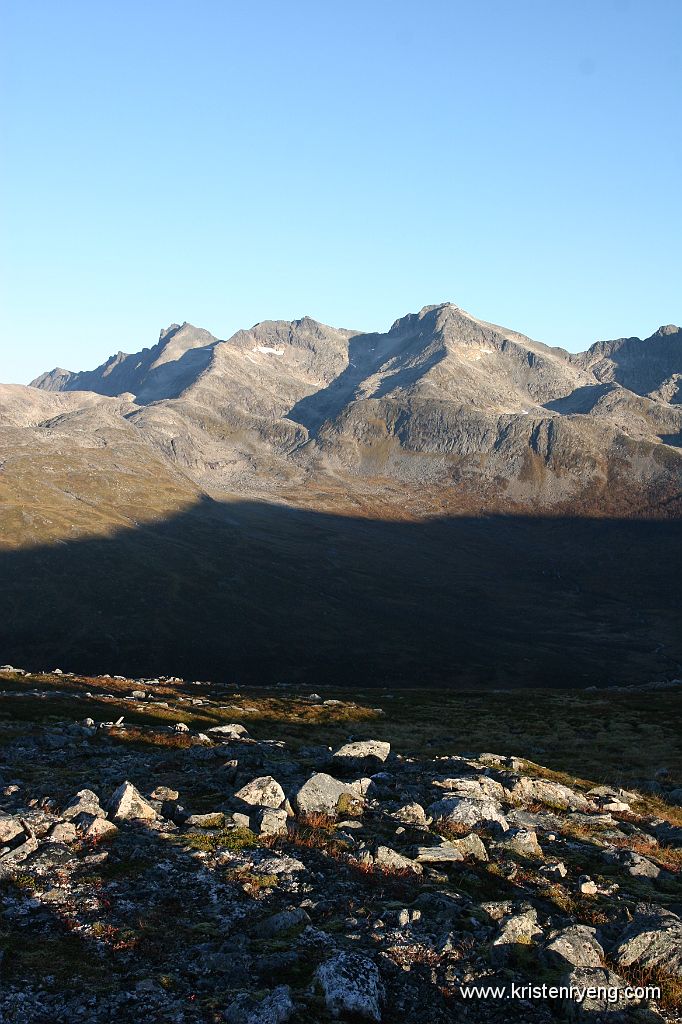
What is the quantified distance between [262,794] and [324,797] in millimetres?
2113

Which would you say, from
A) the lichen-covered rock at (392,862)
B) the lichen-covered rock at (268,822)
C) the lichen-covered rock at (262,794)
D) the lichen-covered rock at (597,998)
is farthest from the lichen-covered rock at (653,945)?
the lichen-covered rock at (262,794)

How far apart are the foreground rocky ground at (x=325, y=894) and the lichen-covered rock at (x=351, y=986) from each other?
34mm

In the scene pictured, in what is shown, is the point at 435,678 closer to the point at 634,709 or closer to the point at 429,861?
the point at 634,709

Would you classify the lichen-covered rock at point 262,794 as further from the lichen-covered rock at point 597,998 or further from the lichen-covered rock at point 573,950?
the lichen-covered rock at point 597,998

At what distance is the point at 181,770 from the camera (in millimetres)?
28797

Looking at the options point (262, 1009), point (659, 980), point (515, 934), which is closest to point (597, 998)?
point (659, 980)

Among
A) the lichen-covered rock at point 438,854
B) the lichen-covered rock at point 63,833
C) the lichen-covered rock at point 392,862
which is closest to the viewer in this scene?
the lichen-covered rock at point 392,862

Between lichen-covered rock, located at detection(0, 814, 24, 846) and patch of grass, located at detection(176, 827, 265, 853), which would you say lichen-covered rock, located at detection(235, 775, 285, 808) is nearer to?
patch of grass, located at detection(176, 827, 265, 853)

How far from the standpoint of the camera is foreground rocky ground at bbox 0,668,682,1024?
12820 millimetres

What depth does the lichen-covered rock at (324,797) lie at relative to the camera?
22.8 meters

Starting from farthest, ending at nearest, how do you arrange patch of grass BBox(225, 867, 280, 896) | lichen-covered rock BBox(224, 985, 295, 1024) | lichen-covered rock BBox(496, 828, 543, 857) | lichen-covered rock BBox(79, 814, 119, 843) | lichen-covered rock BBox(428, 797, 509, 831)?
lichen-covered rock BBox(428, 797, 509, 831) → lichen-covered rock BBox(496, 828, 543, 857) → lichen-covered rock BBox(79, 814, 119, 843) → patch of grass BBox(225, 867, 280, 896) → lichen-covered rock BBox(224, 985, 295, 1024)

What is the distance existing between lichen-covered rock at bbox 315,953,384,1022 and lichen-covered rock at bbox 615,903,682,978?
5612 mm

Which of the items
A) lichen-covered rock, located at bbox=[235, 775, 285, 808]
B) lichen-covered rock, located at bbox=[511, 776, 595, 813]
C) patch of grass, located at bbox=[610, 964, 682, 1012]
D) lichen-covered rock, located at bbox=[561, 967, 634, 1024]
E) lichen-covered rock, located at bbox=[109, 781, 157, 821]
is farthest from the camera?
lichen-covered rock, located at bbox=[511, 776, 595, 813]

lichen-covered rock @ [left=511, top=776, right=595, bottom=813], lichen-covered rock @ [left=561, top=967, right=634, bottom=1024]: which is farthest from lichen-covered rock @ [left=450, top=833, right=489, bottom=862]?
lichen-covered rock @ [left=511, top=776, right=595, bottom=813]
